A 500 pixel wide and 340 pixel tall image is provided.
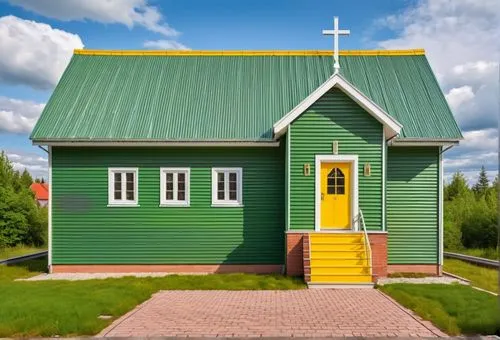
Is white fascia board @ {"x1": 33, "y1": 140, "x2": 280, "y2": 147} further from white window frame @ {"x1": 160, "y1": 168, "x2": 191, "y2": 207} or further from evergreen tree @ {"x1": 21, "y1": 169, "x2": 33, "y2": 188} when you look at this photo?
evergreen tree @ {"x1": 21, "y1": 169, "x2": 33, "y2": 188}

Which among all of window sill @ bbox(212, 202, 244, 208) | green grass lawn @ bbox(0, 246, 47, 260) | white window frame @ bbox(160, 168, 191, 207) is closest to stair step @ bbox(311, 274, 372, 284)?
window sill @ bbox(212, 202, 244, 208)

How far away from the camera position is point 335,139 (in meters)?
13.6

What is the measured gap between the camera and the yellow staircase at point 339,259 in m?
12.0

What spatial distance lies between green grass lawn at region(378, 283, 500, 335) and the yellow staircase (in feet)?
2.44

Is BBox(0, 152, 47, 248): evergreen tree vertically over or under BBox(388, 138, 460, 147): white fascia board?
under

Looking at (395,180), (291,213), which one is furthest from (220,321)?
(395,180)

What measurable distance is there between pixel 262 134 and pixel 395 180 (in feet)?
15.1

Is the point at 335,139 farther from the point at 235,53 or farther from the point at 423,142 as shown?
the point at 235,53

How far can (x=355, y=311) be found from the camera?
9.23 m

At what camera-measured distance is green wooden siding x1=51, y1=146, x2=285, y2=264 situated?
48.2 ft

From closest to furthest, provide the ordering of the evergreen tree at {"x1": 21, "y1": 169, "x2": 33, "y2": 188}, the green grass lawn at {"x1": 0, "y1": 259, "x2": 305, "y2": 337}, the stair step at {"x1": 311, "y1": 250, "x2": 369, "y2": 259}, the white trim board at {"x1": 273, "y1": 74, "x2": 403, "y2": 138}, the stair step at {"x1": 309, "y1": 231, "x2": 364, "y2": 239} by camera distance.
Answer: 1. the green grass lawn at {"x1": 0, "y1": 259, "x2": 305, "y2": 337}
2. the stair step at {"x1": 311, "y1": 250, "x2": 369, "y2": 259}
3. the white trim board at {"x1": 273, "y1": 74, "x2": 403, "y2": 138}
4. the stair step at {"x1": 309, "y1": 231, "x2": 364, "y2": 239}
5. the evergreen tree at {"x1": 21, "y1": 169, "x2": 33, "y2": 188}

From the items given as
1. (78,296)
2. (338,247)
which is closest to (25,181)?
(78,296)

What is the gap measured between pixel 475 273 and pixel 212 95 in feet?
34.9

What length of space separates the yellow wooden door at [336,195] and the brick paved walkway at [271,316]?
288 cm
